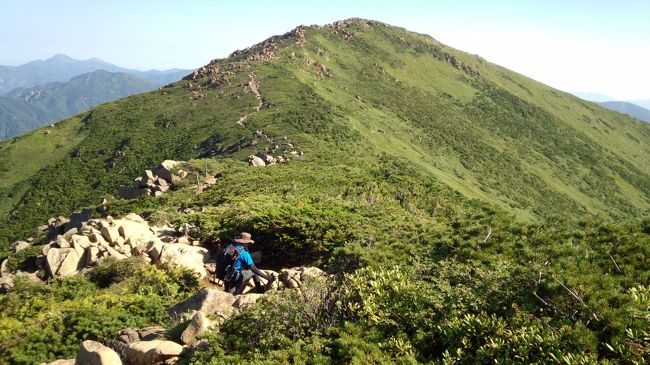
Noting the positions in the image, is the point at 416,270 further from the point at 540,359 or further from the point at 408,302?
the point at 540,359

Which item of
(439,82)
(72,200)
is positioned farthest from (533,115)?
(72,200)

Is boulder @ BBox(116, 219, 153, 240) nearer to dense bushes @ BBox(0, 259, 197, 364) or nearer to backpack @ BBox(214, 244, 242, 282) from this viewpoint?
dense bushes @ BBox(0, 259, 197, 364)

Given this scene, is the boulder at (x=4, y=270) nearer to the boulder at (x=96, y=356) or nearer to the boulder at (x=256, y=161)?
the boulder at (x=96, y=356)

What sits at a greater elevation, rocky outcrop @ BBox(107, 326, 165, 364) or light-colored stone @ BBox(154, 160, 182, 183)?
rocky outcrop @ BBox(107, 326, 165, 364)

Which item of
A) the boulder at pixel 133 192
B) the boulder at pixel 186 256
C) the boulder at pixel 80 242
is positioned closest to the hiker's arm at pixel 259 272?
the boulder at pixel 186 256

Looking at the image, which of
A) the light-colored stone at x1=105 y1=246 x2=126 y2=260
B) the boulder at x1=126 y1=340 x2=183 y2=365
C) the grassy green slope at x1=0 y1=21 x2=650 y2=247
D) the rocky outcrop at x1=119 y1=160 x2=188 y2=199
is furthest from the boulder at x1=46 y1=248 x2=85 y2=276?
the grassy green slope at x1=0 y1=21 x2=650 y2=247

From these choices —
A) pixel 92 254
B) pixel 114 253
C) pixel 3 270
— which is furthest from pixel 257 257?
pixel 3 270

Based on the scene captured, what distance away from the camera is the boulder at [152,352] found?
37.0 ft

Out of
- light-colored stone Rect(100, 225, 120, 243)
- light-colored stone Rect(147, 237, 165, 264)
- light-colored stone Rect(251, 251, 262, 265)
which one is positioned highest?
light-colored stone Rect(251, 251, 262, 265)

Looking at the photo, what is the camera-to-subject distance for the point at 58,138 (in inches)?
4341

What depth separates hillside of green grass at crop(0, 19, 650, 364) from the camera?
10672 mm

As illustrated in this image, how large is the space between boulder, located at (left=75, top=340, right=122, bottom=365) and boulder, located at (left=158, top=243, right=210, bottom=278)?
795cm

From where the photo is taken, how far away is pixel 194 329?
12.2 metres

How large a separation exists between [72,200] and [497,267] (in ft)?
281
